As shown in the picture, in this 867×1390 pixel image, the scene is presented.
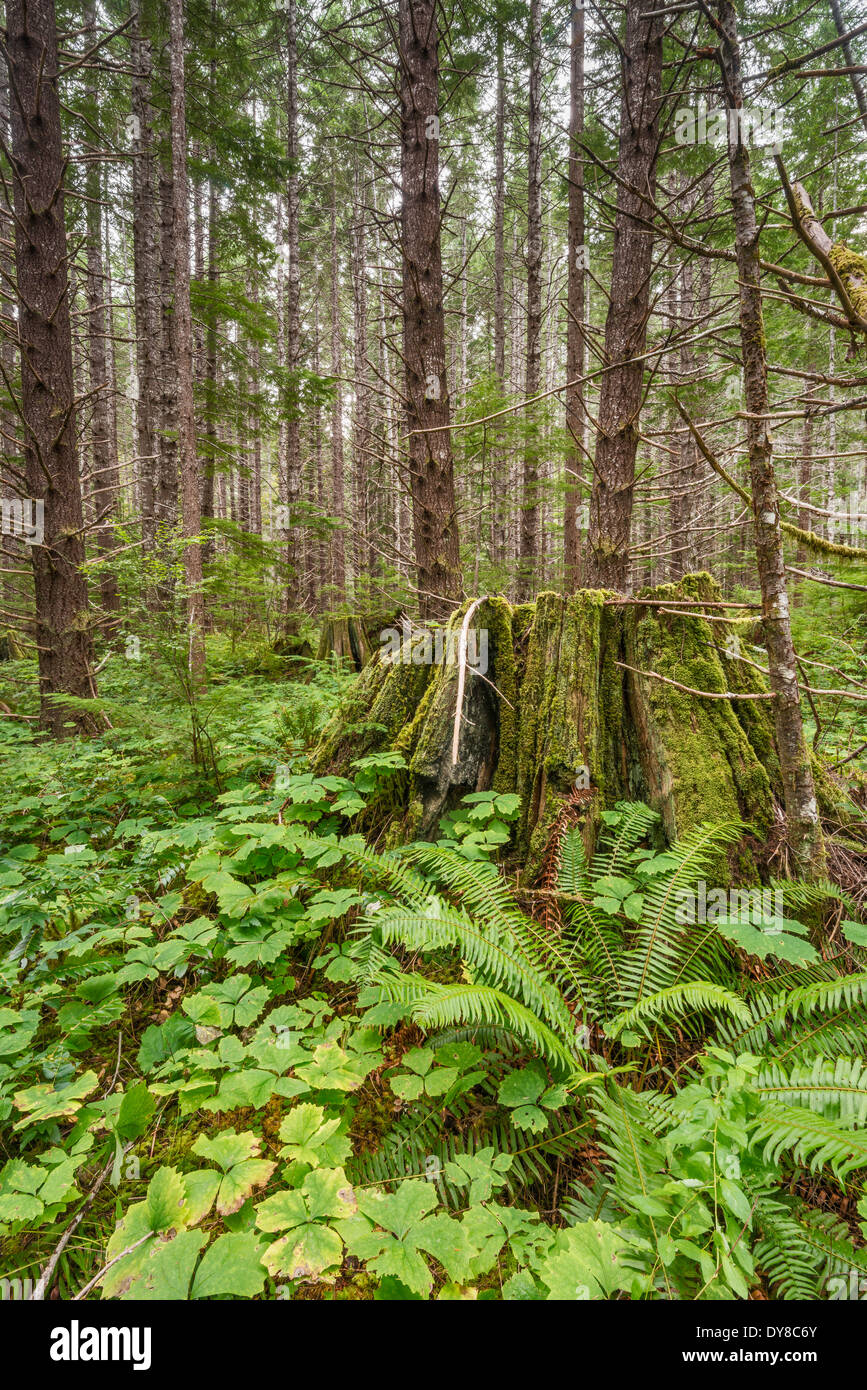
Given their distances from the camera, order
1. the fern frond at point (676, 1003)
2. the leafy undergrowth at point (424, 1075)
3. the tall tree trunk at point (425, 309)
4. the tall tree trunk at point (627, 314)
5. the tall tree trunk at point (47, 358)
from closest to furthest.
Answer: the leafy undergrowth at point (424, 1075) → the fern frond at point (676, 1003) → the tall tree trunk at point (627, 314) → the tall tree trunk at point (425, 309) → the tall tree trunk at point (47, 358)

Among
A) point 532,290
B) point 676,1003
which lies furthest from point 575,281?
point 676,1003

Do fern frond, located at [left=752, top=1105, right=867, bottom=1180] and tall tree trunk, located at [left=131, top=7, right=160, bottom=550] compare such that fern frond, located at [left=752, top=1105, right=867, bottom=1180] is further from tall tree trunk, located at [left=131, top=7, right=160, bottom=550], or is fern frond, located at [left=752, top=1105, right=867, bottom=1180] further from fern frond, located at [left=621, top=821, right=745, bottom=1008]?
tall tree trunk, located at [left=131, top=7, right=160, bottom=550]

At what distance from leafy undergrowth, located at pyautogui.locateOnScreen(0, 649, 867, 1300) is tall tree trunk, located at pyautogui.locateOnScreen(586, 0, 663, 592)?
2540 millimetres

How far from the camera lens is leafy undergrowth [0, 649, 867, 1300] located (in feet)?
4.42

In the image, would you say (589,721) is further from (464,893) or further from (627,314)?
(627,314)

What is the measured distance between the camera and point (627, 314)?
13.3 ft

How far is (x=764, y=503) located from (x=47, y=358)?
18.8 ft

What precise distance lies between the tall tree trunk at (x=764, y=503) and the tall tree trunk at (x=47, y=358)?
16.8 feet

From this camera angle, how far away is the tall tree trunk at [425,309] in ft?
13.6

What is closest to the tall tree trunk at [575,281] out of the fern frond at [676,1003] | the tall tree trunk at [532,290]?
the tall tree trunk at [532,290]

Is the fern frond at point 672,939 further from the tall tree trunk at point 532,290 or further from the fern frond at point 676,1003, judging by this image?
the tall tree trunk at point 532,290

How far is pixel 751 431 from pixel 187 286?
8880 millimetres
